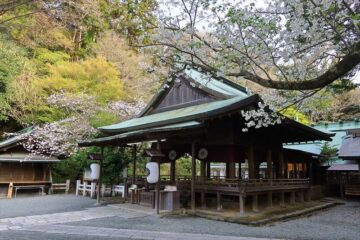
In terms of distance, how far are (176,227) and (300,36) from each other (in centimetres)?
555

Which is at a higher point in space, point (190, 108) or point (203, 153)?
point (190, 108)

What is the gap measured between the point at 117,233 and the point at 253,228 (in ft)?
11.8

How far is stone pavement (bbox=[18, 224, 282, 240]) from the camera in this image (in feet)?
22.1

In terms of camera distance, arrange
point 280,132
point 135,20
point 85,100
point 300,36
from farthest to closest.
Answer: point 85,100 → point 280,132 → point 135,20 → point 300,36

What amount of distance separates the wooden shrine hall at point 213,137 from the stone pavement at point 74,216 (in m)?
1.75

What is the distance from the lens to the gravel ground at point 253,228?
7.42m

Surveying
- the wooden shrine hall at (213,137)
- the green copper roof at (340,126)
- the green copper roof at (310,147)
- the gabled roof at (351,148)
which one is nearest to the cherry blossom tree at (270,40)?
the wooden shrine hall at (213,137)

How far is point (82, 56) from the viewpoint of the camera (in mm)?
23547

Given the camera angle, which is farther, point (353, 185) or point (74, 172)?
point (74, 172)

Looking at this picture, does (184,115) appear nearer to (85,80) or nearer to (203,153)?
(203,153)

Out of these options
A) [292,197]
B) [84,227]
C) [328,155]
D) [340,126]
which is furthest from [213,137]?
[340,126]

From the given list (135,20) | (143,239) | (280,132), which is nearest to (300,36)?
(135,20)

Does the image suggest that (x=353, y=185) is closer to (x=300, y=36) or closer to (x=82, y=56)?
(x=300, y=36)

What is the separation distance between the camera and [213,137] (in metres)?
11.3
